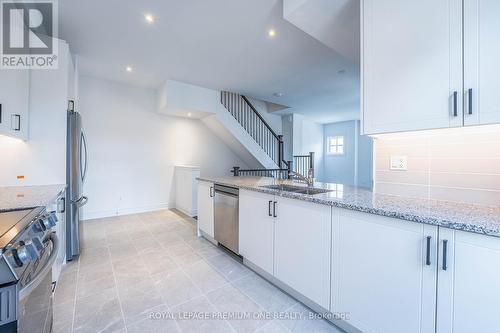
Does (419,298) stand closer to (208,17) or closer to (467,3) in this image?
(467,3)

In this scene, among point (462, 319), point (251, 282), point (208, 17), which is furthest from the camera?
point (208, 17)

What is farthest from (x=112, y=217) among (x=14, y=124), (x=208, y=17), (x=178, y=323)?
(x=208, y=17)

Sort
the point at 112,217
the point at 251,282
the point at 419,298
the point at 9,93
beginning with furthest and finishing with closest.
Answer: the point at 112,217, the point at 251,282, the point at 9,93, the point at 419,298

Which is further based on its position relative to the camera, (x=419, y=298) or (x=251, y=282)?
(x=251, y=282)

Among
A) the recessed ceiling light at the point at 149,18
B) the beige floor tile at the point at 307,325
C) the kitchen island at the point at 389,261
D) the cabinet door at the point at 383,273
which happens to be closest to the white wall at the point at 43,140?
the recessed ceiling light at the point at 149,18

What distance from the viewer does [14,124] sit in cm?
198

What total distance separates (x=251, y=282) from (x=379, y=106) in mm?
1909

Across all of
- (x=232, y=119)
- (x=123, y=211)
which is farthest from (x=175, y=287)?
(x=232, y=119)

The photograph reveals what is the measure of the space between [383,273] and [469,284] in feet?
1.20

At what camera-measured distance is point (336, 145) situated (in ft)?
27.2

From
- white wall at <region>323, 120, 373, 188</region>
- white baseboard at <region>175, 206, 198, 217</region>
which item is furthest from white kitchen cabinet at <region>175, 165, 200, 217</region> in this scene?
white wall at <region>323, 120, 373, 188</region>

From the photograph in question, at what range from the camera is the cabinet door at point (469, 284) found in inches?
37.2

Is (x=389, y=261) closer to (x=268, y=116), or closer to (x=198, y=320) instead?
(x=198, y=320)

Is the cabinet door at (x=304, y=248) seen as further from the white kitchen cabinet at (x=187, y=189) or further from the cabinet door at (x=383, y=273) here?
the white kitchen cabinet at (x=187, y=189)
